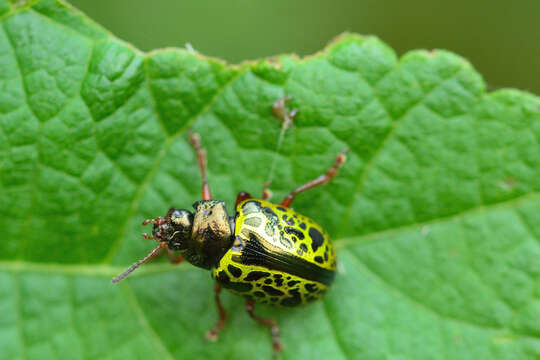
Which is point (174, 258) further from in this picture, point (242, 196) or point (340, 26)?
point (340, 26)

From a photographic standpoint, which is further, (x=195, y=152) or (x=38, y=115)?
(x=195, y=152)

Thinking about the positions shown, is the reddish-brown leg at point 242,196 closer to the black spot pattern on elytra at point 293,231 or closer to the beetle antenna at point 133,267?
the black spot pattern on elytra at point 293,231

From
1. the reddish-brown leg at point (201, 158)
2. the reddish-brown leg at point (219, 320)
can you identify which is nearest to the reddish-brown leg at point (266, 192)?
the reddish-brown leg at point (201, 158)

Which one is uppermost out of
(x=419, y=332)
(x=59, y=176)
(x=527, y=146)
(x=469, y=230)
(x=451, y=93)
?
(x=451, y=93)

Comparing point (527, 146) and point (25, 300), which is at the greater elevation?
point (527, 146)

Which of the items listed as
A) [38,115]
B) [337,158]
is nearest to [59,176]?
[38,115]

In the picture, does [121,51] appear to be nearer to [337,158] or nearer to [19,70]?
[19,70]
